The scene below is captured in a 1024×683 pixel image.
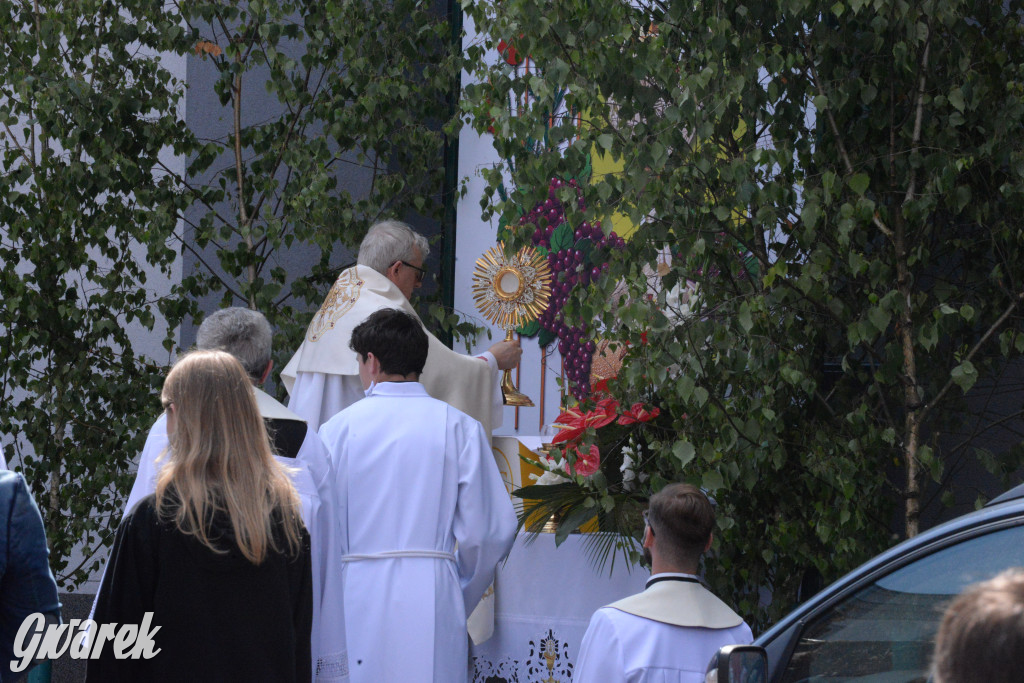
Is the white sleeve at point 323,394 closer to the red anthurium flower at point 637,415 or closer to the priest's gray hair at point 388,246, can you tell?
the priest's gray hair at point 388,246

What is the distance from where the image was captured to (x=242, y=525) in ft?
7.38

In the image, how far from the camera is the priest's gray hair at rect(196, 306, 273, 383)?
303 centimetres

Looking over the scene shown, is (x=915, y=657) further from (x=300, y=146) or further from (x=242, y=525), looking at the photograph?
(x=300, y=146)

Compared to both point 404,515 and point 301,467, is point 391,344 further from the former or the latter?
point 301,467

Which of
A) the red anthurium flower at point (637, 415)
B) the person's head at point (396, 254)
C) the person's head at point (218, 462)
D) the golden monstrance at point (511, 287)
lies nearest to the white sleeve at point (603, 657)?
the person's head at point (218, 462)

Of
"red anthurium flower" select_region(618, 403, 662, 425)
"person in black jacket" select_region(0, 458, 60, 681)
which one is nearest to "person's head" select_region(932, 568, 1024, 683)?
"person in black jacket" select_region(0, 458, 60, 681)

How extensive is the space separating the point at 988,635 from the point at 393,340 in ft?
8.62

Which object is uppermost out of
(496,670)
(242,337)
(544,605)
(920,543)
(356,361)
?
(356,361)

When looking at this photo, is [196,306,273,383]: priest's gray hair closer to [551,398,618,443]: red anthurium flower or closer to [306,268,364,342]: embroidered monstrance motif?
[551,398,618,443]: red anthurium flower

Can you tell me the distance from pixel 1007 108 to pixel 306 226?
9.82 ft

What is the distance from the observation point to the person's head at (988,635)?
3.30ft

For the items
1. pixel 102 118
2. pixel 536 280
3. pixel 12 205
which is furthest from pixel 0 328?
pixel 536 280

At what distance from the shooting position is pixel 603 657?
2541 millimetres

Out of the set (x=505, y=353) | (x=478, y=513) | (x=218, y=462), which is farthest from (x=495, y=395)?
(x=218, y=462)
